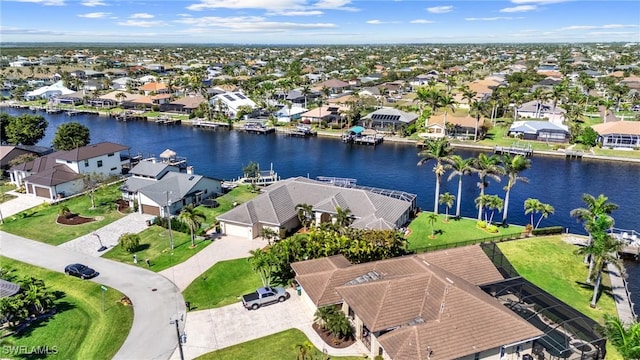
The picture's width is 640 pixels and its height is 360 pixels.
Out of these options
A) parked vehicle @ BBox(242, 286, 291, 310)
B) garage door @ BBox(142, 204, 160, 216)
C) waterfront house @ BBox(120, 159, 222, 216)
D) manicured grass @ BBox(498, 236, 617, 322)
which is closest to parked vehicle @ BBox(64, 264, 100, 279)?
waterfront house @ BBox(120, 159, 222, 216)

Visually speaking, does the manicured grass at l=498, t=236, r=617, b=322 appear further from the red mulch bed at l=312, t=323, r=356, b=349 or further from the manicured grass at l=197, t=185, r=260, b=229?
the manicured grass at l=197, t=185, r=260, b=229

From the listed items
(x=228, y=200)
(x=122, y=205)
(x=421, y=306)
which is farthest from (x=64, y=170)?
(x=421, y=306)

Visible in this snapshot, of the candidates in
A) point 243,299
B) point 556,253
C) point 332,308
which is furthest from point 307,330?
point 556,253

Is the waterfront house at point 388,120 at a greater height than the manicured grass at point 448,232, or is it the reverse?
the waterfront house at point 388,120

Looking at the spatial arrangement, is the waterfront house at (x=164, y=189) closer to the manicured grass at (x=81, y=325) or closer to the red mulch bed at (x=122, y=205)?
the red mulch bed at (x=122, y=205)

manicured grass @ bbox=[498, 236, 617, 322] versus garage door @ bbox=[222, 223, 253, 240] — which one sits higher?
garage door @ bbox=[222, 223, 253, 240]

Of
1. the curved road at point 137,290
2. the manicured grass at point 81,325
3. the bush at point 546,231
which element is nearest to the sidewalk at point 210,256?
the curved road at point 137,290
